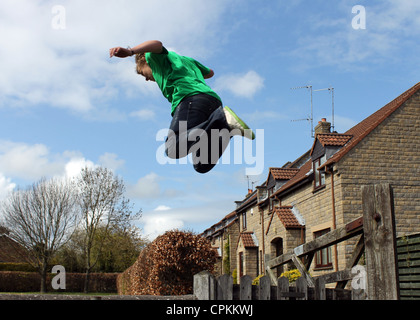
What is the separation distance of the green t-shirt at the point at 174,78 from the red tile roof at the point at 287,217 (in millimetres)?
16685

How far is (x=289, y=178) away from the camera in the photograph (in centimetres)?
2498

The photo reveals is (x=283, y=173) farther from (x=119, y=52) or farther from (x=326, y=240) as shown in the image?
(x=119, y=52)

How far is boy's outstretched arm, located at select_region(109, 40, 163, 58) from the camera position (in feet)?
12.4

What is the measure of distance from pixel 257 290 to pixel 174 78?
2243mm

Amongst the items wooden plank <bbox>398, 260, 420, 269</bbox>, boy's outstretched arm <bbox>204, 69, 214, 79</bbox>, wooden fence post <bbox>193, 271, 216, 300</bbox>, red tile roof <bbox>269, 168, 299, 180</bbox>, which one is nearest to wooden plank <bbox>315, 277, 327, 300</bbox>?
wooden fence post <bbox>193, 271, 216, 300</bbox>

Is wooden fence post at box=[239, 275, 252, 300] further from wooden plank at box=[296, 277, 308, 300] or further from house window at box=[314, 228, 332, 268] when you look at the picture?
house window at box=[314, 228, 332, 268]

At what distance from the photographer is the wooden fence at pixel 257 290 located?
4.21 m

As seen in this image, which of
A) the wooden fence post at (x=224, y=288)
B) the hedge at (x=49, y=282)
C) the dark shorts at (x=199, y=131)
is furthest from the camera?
the hedge at (x=49, y=282)

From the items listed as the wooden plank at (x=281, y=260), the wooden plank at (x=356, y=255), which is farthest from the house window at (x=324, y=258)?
the wooden plank at (x=356, y=255)

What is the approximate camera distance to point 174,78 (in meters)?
4.61

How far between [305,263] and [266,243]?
1868 centimetres

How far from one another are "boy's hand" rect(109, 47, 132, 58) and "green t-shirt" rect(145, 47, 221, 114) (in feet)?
2.10

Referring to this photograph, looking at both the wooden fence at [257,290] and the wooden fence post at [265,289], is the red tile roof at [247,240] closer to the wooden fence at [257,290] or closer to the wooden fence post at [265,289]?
the wooden fence at [257,290]

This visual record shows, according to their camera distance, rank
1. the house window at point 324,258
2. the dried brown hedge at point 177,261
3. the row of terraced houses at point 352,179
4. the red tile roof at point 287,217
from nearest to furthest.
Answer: the dried brown hedge at point 177,261, the row of terraced houses at point 352,179, the house window at point 324,258, the red tile roof at point 287,217
